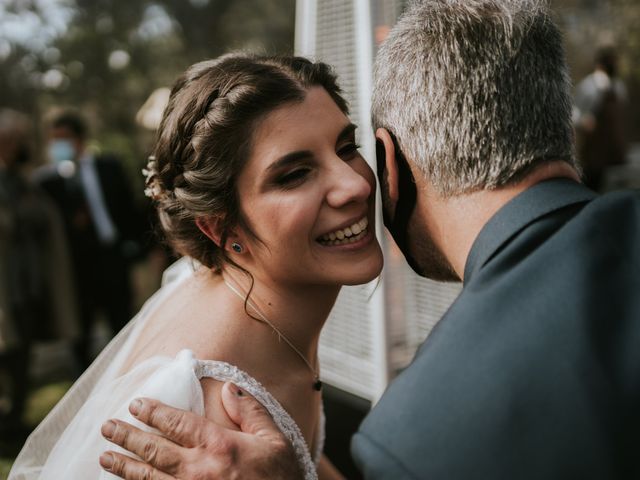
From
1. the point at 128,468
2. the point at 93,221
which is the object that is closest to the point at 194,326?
the point at 128,468

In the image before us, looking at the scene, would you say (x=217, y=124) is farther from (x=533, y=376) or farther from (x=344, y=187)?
(x=533, y=376)

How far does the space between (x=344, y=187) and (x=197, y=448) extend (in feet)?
2.64

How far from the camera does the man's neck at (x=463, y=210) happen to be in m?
1.62

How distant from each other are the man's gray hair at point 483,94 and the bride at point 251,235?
0.32 metres

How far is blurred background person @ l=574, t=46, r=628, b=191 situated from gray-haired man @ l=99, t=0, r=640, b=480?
642 cm

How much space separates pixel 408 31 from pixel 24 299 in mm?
4717

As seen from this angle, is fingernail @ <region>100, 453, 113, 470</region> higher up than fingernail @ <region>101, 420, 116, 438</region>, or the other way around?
fingernail @ <region>101, 420, 116, 438</region>

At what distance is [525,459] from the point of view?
4.00 feet

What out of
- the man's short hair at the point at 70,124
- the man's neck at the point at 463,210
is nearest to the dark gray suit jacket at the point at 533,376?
the man's neck at the point at 463,210

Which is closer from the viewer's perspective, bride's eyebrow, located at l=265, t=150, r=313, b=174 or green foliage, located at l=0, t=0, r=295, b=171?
bride's eyebrow, located at l=265, t=150, r=313, b=174

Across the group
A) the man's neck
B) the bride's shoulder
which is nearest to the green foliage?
the bride's shoulder

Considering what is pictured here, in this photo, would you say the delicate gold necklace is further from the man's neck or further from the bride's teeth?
the man's neck

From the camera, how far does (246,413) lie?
1.86m

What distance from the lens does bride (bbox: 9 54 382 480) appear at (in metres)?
1.99
